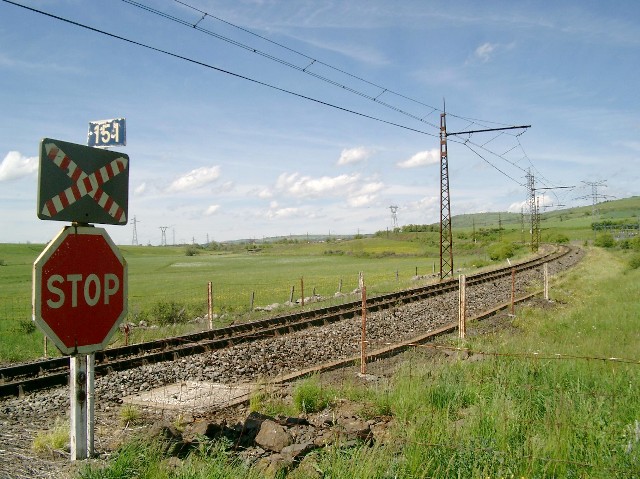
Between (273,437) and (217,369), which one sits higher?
(273,437)

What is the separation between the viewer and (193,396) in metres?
8.41

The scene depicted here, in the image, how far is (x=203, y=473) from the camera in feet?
13.0

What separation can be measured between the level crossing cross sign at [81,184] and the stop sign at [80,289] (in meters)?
0.15

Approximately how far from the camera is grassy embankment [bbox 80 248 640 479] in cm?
427

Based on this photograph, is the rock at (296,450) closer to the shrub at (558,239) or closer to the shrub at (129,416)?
the shrub at (129,416)

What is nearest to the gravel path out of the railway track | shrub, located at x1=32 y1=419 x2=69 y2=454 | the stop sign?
shrub, located at x1=32 y1=419 x2=69 y2=454

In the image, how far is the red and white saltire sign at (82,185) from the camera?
4.16 metres

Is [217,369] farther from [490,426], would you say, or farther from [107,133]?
[490,426]

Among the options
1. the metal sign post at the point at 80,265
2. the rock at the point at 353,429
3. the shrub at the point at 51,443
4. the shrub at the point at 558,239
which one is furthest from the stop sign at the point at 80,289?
the shrub at the point at 558,239

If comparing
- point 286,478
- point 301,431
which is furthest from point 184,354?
point 286,478

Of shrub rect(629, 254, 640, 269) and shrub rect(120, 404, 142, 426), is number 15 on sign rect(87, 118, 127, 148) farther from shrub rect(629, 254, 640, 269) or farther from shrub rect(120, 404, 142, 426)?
shrub rect(629, 254, 640, 269)

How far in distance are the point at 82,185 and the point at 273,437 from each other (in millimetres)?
2970

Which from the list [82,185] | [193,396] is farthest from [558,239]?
[82,185]

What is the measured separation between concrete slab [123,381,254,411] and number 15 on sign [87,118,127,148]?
12.6 feet
